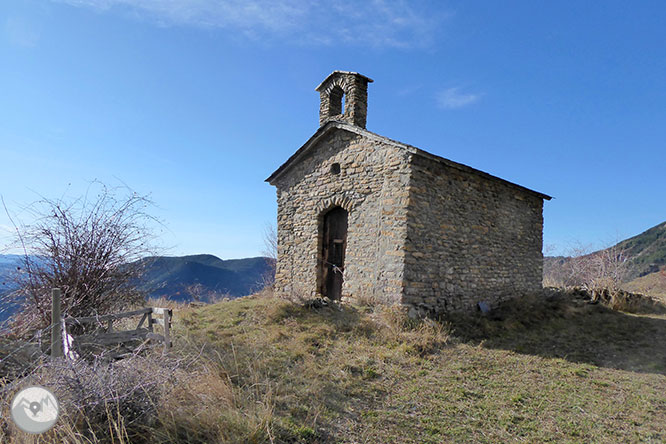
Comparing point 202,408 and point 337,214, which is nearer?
point 202,408

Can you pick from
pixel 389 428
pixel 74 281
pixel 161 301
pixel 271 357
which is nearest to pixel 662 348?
pixel 389 428

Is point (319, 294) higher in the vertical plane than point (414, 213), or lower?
lower

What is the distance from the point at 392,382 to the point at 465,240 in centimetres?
539

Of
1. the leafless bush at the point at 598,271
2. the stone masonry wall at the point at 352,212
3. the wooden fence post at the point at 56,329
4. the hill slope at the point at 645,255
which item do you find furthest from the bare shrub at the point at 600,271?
the wooden fence post at the point at 56,329

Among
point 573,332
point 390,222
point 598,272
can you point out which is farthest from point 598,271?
point 390,222

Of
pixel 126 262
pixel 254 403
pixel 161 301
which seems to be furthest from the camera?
pixel 161 301

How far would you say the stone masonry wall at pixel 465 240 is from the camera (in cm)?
904

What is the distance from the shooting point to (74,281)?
656 cm

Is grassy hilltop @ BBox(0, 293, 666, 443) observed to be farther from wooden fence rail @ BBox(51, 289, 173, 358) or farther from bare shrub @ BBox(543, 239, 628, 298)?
bare shrub @ BBox(543, 239, 628, 298)

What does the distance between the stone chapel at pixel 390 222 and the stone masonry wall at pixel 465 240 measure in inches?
1.1

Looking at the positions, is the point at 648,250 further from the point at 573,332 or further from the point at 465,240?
the point at 465,240

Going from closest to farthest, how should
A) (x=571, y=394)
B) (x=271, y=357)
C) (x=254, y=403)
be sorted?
(x=254, y=403) → (x=571, y=394) → (x=271, y=357)

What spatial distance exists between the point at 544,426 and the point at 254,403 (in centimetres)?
353

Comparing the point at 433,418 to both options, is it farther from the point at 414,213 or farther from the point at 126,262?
the point at 126,262
